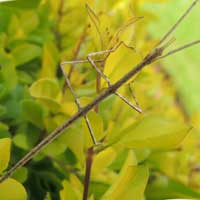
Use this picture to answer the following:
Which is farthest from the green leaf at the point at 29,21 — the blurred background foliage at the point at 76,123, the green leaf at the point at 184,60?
the green leaf at the point at 184,60

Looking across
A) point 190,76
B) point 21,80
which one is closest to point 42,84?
point 21,80

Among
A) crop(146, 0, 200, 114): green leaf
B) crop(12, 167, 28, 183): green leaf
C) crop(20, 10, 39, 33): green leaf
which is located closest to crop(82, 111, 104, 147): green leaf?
crop(12, 167, 28, 183): green leaf

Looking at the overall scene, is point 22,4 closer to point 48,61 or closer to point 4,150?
point 48,61

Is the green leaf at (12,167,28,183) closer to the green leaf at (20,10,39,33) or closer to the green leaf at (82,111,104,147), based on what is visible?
the green leaf at (82,111,104,147)

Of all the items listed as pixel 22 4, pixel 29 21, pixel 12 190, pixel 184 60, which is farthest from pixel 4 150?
pixel 184 60

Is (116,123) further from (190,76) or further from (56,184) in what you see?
(190,76)

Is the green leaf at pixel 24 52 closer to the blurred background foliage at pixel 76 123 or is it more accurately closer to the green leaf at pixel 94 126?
the blurred background foliage at pixel 76 123
